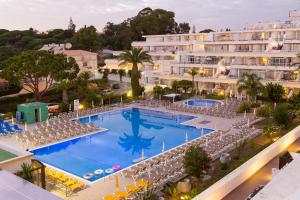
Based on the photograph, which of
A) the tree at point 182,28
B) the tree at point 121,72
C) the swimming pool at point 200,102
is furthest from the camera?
the tree at point 182,28

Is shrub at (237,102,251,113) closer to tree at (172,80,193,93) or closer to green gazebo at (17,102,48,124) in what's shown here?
tree at (172,80,193,93)

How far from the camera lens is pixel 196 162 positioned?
15227 mm

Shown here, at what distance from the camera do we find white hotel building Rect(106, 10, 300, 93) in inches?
1516

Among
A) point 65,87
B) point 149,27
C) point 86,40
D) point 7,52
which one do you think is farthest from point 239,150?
point 86,40

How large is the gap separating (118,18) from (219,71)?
214 ft

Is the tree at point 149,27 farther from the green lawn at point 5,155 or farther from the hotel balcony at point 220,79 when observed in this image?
the green lawn at point 5,155

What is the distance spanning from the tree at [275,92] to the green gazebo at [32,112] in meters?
22.3

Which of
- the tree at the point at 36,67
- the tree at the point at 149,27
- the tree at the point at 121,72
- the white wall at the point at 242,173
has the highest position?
the tree at the point at 149,27

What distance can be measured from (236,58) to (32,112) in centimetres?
2695

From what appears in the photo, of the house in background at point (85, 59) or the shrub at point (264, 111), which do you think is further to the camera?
the house in background at point (85, 59)

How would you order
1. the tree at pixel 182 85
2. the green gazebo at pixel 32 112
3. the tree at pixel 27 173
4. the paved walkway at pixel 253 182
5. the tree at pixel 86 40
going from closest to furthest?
1. the tree at pixel 27 173
2. the paved walkway at pixel 253 182
3. the green gazebo at pixel 32 112
4. the tree at pixel 182 85
5. the tree at pixel 86 40

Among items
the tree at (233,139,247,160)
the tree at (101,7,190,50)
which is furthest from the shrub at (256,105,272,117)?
the tree at (101,7,190,50)

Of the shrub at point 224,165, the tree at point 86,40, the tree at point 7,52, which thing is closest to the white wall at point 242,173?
the shrub at point 224,165

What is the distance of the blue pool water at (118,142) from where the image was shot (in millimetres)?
20500
